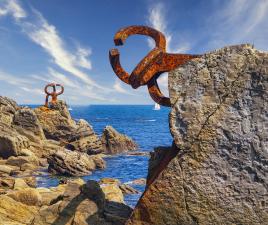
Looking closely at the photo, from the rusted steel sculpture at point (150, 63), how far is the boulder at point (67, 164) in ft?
74.0

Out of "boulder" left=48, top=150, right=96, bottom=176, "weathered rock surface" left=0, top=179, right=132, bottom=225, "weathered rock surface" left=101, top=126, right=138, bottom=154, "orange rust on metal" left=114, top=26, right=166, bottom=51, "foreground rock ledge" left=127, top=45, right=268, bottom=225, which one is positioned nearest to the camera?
"foreground rock ledge" left=127, top=45, right=268, bottom=225

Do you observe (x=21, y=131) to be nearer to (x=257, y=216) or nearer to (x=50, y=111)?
(x=50, y=111)

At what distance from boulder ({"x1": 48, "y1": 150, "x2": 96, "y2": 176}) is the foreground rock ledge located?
23.0 meters

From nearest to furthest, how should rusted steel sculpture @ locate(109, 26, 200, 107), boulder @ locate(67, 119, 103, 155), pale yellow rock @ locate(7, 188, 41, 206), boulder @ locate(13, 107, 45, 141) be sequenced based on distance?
rusted steel sculpture @ locate(109, 26, 200, 107) → pale yellow rock @ locate(7, 188, 41, 206) → boulder @ locate(13, 107, 45, 141) → boulder @ locate(67, 119, 103, 155)

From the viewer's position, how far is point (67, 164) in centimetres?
2897

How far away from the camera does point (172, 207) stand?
6.33 metres

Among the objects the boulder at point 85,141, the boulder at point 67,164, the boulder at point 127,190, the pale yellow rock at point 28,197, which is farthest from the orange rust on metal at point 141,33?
the boulder at point 85,141

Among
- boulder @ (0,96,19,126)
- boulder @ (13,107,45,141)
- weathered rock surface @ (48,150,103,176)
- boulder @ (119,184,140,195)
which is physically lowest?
boulder @ (119,184,140,195)

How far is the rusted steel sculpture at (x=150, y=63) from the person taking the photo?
669cm

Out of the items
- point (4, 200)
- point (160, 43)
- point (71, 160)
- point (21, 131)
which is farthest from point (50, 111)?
point (160, 43)

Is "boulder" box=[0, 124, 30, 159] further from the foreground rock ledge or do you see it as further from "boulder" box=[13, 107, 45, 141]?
the foreground rock ledge

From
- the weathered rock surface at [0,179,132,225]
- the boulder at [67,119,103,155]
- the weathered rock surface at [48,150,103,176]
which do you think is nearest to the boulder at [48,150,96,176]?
the weathered rock surface at [48,150,103,176]

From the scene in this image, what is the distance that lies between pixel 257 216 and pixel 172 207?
4.39 feet

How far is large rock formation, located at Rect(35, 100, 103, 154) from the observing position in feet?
132
